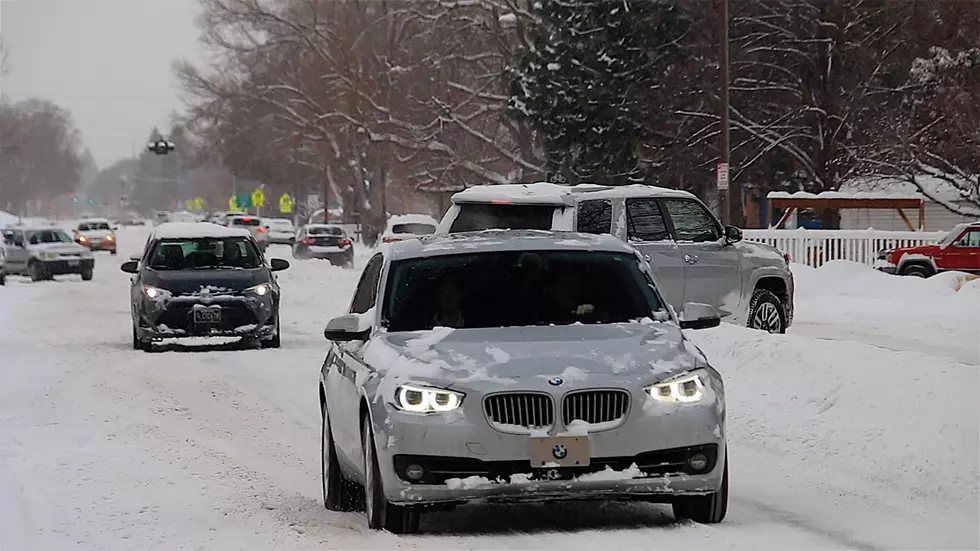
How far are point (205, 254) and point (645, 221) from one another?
20.5ft

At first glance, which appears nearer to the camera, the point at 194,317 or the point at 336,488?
the point at 336,488

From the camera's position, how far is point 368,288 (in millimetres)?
10023

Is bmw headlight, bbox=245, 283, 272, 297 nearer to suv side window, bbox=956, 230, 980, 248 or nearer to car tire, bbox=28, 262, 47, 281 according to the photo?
suv side window, bbox=956, 230, 980, 248

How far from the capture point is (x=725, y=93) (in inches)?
1363

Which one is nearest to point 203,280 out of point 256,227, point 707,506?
point 707,506

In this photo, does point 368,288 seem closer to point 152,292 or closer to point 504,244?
point 504,244

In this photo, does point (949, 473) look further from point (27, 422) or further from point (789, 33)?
point (789, 33)

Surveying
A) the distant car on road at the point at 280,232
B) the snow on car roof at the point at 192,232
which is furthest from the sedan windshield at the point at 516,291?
the distant car on road at the point at 280,232

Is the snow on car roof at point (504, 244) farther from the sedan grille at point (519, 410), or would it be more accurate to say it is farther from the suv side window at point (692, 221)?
the suv side window at point (692, 221)

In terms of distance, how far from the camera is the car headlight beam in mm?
7938

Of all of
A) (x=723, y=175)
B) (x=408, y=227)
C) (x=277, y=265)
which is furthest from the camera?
(x=408, y=227)

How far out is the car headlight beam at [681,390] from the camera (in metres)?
7.94

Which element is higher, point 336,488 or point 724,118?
point 724,118

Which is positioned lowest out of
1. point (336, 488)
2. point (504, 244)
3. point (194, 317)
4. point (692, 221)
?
point (194, 317)
